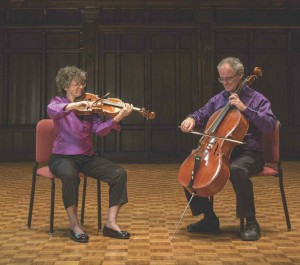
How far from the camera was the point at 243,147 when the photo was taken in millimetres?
3180

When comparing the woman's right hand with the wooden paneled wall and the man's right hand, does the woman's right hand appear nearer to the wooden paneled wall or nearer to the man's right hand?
the man's right hand

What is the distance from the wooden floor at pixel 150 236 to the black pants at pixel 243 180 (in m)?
0.20

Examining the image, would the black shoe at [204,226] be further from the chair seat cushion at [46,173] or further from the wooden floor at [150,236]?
the chair seat cushion at [46,173]

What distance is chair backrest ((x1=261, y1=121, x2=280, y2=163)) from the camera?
10.7 feet

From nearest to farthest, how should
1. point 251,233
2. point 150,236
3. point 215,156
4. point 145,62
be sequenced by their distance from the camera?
point 215,156 → point 251,233 → point 150,236 → point 145,62

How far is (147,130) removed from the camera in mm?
9156

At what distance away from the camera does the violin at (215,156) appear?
2.76m

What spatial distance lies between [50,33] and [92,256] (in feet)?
24.0

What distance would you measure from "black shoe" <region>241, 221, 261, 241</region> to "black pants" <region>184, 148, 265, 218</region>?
3.4 inches

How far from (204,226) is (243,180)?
480mm

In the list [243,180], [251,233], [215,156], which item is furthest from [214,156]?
[251,233]

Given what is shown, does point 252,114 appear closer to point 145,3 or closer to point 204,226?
point 204,226

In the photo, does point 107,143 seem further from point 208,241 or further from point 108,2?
point 208,241

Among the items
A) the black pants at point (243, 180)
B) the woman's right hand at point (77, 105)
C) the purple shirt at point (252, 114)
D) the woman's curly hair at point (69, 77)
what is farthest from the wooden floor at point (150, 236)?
the woman's curly hair at point (69, 77)
